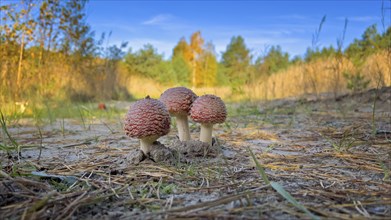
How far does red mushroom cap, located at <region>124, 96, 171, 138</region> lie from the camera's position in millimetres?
1673

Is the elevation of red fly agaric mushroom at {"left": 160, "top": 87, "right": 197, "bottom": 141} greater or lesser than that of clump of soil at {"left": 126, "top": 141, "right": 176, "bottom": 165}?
greater

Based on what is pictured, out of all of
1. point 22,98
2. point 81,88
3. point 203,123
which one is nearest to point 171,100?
point 203,123

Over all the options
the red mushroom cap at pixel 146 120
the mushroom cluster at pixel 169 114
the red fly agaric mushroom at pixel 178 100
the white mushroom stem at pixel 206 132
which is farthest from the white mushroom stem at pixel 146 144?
the white mushroom stem at pixel 206 132

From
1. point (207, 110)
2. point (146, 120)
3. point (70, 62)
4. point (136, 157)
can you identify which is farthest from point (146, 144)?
point (70, 62)

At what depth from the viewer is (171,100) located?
6.54ft

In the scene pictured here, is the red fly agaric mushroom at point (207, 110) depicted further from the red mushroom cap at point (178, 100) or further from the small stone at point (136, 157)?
the small stone at point (136, 157)

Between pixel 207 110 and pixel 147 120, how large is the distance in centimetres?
43

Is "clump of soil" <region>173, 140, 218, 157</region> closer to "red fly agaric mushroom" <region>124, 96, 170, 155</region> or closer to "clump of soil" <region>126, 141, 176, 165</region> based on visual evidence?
"clump of soil" <region>126, 141, 176, 165</region>

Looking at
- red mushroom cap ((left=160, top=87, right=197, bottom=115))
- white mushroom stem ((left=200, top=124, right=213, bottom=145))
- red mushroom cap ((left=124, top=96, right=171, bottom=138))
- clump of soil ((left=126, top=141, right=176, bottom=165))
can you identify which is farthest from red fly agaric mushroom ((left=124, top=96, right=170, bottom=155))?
white mushroom stem ((left=200, top=124, right=213, bottom=145))

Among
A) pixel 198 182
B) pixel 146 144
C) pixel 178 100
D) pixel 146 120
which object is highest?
pixel 178 100

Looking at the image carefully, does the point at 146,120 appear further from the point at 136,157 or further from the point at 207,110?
the point at 207,110

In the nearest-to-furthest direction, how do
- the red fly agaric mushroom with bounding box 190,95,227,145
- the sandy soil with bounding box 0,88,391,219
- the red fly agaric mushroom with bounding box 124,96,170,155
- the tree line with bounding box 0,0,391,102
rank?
the sandy soil with bounding box 0,88,391,219 → the red fly agaric mushroom with bounding box 124,96,170,155 → the red fly agaric mushroom with bounding box 190,95,227,145 → the tree line with bounding box 0,0,391,102

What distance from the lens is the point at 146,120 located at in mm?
1675

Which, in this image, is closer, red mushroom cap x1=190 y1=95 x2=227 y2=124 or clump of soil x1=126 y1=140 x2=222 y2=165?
clump of soil x1=126 y1=140 x2=222 y2=165
